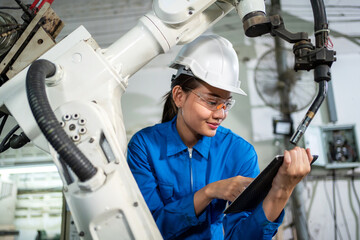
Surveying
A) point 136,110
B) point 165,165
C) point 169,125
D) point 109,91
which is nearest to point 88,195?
point 109,91

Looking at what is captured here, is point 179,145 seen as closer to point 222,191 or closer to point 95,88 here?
point 222,191

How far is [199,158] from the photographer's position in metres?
1.35

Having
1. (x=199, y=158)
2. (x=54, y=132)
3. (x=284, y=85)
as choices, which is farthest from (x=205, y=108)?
(x=284, y=85)

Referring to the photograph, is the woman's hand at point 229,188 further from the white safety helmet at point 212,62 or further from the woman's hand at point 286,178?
the white safety helmet at point 212,62

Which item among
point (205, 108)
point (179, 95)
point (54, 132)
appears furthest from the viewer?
point (179, 95)

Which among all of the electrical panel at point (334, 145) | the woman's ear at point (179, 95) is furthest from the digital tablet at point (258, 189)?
the electrical panel at point (334, 145)

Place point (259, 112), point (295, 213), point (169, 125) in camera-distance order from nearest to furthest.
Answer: point (169, 125) < point (295, 213) < point (259, 112)

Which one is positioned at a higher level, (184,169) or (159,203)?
(184,169)

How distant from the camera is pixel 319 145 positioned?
2.74 m

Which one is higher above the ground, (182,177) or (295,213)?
(182,177)

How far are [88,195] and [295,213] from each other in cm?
238

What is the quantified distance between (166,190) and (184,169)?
0.13 meters

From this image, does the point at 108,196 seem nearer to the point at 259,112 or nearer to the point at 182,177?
the point at 182,177

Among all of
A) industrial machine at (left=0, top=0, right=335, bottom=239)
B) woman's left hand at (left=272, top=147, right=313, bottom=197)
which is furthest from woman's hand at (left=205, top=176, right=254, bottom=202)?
industrial machine at (left=0, top=0, right=335, bottom=239)
